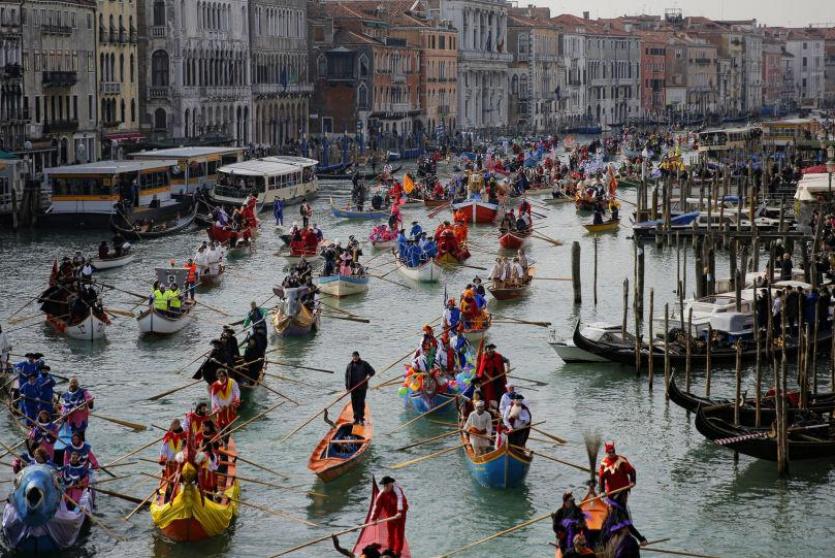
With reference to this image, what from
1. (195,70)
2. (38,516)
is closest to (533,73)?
(195,70)

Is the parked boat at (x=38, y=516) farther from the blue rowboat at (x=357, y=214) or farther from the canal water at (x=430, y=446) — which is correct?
the blue rowboat at (x=357, y=214)

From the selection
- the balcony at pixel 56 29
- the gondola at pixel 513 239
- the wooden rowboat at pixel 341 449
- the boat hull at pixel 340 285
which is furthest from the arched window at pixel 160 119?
the wooden rowboat at pixel 341 449

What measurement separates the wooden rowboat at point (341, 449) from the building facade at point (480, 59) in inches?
2732

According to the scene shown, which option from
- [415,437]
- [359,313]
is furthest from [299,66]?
[415,437]

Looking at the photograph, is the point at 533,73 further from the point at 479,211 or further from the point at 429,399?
the point at 429,399

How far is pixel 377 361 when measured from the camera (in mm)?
23734

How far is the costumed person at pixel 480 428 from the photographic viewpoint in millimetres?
16891

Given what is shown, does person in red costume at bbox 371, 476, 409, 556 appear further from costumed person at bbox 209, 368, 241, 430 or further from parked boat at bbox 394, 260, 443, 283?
parked boat at bbox 394, 260, 443, 283

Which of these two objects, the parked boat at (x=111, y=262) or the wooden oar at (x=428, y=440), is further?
the parked boat at (x=111, y=262)

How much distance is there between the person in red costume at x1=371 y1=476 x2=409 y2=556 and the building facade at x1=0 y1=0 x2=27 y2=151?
108 ft

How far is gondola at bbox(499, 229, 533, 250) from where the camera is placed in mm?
37031

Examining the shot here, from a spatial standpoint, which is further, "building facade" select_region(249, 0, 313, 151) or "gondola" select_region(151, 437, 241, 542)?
"building facade" select_region(249, 0, 313, 151)

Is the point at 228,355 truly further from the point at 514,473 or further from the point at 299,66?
the point at 299,66

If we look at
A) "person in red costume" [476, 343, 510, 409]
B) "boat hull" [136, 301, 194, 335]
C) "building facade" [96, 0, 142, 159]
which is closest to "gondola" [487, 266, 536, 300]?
"boat hull" [136, 301, 194, 335]
